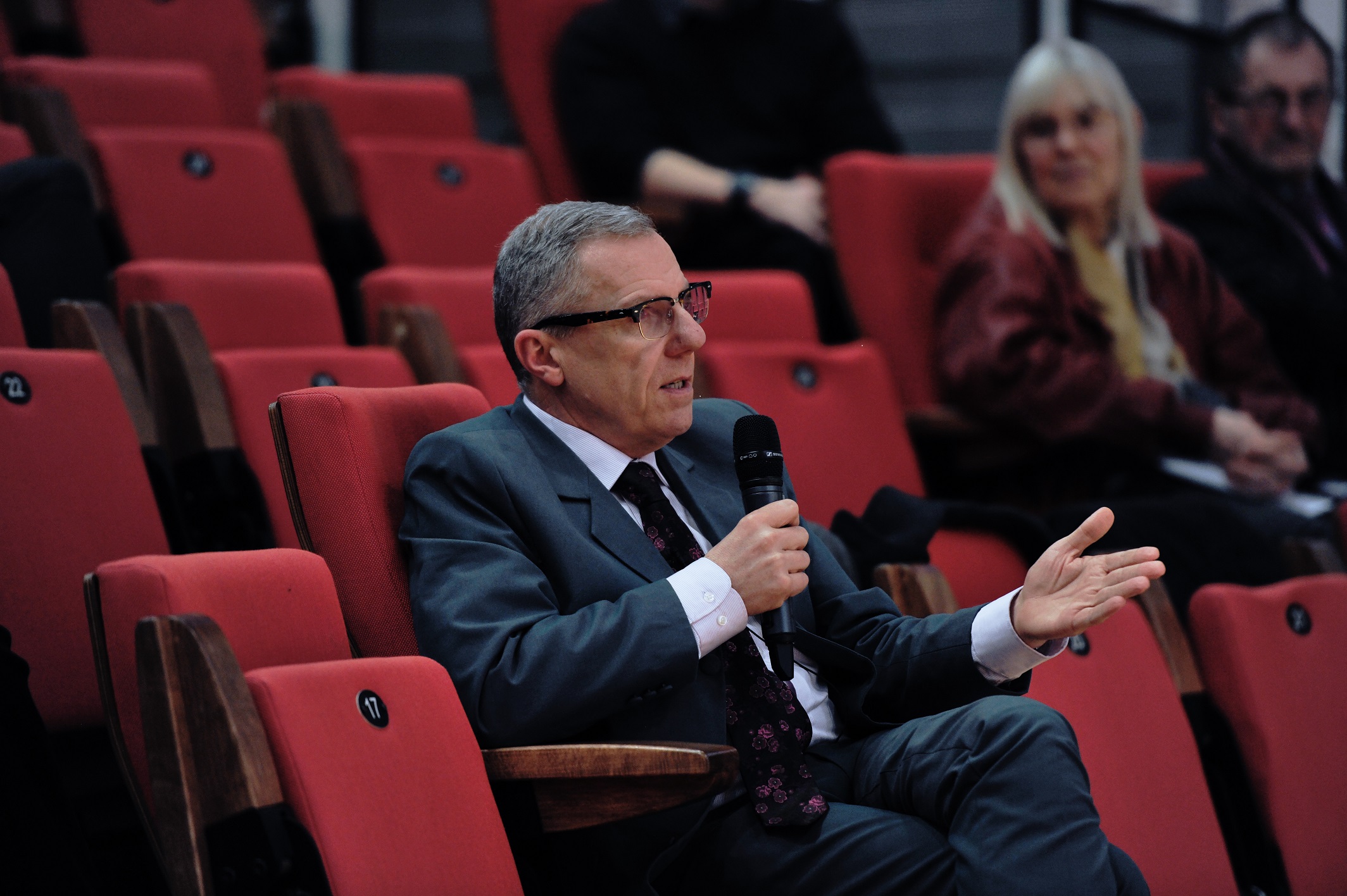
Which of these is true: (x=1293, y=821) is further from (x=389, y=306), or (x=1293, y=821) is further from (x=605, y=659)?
(x=389, y=306)

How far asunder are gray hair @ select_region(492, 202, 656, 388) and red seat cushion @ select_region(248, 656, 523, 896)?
25 centimetres

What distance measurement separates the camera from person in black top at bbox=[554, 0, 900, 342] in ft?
6.00

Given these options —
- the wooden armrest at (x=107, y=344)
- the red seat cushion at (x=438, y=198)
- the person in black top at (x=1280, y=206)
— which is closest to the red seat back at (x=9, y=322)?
the wooden armrest at (x=107, y=344)

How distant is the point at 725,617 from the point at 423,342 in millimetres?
608

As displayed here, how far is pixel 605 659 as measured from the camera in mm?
750

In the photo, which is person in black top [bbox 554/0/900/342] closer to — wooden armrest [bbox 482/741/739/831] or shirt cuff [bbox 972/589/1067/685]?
shirt cuff [bbox 972/589/1067/685]

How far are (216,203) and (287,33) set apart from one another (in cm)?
112

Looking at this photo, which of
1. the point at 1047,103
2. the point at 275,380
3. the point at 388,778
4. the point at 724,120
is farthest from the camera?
the point at 724,120

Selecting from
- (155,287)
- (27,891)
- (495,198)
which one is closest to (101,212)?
(155,287)

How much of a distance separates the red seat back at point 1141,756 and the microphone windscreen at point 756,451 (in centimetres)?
33

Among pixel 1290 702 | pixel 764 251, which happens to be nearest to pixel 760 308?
pixel 764 251

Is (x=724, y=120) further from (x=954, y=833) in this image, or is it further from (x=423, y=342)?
(x=954, y=833)

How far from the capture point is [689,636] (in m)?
0.77

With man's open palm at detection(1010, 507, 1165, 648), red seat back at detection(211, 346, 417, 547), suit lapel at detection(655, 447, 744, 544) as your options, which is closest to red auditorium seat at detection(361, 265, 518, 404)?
red seat back at detection(211, 346, 417, 547)
